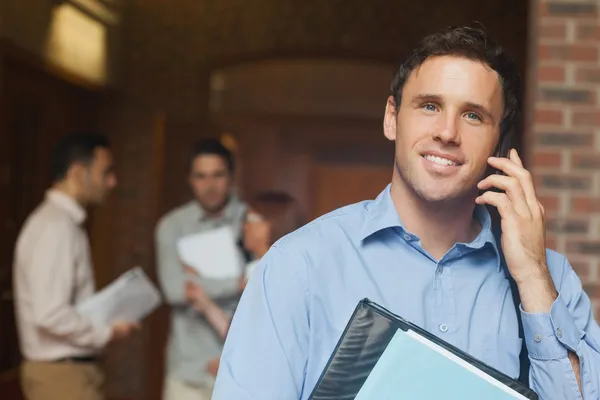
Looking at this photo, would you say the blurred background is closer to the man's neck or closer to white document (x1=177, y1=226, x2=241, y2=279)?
white document (x1=177, y1=226, x2=241, y2=279)

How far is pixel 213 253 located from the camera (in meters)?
3.45

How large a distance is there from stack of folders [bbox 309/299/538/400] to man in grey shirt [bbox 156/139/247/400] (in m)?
2.25

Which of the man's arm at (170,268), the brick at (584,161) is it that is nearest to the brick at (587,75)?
the brick at (584,161)

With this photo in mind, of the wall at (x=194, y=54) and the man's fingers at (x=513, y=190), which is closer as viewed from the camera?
the man's fingers at (x=513, y=190)

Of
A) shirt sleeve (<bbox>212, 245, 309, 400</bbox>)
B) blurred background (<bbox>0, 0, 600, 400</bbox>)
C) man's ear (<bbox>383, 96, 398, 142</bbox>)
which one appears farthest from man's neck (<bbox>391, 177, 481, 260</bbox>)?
blurred background (<bbox>0, 0, 600, 400</bbox>)

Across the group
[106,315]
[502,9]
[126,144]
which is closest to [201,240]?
[106,315]

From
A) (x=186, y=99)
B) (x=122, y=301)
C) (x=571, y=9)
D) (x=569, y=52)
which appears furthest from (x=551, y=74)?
(x=186, y=99)

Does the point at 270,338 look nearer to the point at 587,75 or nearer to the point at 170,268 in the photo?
the point at 587,75

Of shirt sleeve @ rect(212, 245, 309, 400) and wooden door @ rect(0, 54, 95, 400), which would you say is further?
wooden door @ rect(0, 54, 95, 400)

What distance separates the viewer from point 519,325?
1307mm

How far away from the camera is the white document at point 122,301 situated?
3.35 metres

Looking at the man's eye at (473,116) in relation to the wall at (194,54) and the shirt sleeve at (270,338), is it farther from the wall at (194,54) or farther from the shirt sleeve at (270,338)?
the wall at (194,54)

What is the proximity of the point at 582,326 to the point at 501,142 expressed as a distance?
32cm

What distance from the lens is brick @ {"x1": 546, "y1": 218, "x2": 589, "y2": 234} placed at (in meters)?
2.50
